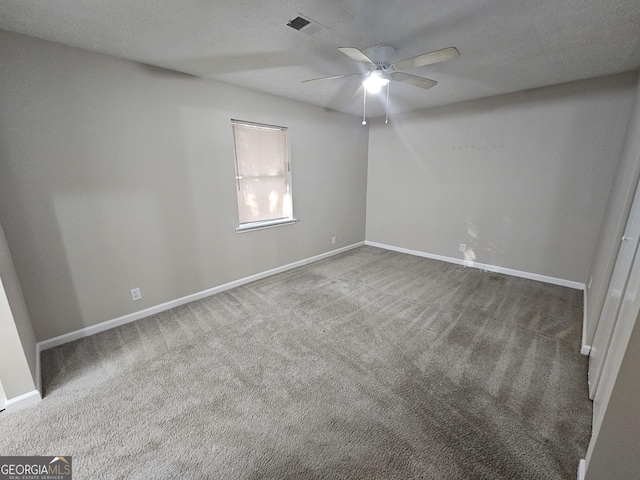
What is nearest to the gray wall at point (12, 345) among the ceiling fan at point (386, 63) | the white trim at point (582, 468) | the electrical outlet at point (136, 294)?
the electrical outlet at point (136, 294)

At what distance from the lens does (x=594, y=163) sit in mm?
2947

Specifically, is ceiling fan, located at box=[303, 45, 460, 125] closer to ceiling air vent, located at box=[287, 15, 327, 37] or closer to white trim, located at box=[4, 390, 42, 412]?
ceiling air vent, located at box=[287, 15, 327, 37]

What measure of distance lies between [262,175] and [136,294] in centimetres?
Result: 197

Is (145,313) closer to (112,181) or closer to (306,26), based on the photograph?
(112,181)

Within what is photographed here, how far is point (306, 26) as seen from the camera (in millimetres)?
1774

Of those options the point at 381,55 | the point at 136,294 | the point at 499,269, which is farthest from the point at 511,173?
the point at 136,294

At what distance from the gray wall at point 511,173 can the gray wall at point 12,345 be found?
467 cm

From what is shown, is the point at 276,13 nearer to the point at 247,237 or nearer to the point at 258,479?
the point at 247,237

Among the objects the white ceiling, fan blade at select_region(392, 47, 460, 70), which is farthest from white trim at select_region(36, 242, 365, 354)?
fan blade at select_region(392, 47, 460, 70)

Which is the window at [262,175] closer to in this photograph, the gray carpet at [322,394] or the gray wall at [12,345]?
the gray carpet at [322,394]

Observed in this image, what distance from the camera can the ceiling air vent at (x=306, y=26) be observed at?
170cm

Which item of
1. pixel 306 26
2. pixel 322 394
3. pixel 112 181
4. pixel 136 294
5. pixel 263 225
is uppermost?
pixel 306 26

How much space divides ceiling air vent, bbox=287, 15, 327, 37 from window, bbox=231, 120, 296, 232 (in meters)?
1.48

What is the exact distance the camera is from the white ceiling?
1.57m
